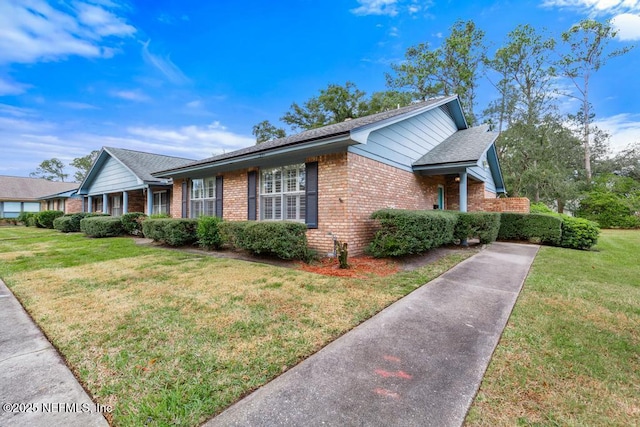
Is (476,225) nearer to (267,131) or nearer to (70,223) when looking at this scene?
(70,223)

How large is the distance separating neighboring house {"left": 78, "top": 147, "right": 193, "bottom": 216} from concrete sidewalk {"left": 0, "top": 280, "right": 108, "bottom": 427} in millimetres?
12279

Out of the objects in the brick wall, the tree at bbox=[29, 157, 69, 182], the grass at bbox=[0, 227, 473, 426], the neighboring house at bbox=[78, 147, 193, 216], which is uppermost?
the tree at bbox=[29, 157, 69, 182]

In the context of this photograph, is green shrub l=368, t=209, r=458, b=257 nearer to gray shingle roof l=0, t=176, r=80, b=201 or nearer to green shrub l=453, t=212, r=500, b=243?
green shrub l=453, t=212, r=500, b=243

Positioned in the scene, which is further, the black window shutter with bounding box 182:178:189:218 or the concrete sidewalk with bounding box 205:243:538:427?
the black window shutter with bounding box 182:178:189:218

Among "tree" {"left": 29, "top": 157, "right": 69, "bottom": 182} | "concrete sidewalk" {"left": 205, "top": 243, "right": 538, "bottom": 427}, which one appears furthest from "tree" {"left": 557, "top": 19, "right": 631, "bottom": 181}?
"tree" {"left": 29, "top": 157, "right": 69, "bottom": 182}

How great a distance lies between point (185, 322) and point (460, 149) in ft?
32.8

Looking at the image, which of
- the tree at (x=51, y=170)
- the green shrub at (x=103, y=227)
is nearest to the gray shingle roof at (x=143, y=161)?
the green shrub at (x=103, y=227)

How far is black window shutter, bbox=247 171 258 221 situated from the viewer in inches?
346

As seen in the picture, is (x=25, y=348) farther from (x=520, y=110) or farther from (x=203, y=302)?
(x=520, y=110)

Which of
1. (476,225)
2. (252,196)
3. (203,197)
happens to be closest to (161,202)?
(203,197)

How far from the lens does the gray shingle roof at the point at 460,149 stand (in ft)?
28.8

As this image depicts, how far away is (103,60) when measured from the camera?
41.5ft

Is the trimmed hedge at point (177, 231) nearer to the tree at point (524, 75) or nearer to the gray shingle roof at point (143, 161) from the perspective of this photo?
the gray shingle roof at point (143, 161)

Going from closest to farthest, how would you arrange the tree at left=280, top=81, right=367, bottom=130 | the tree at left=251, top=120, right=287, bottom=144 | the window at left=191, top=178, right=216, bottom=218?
1. the window at left=191, top=178, right=216, bottom=218
2. the tree at left=280, top=81, right=367, bottom=130
3. the tree at left=251, top=120, right=287, bottom=144
